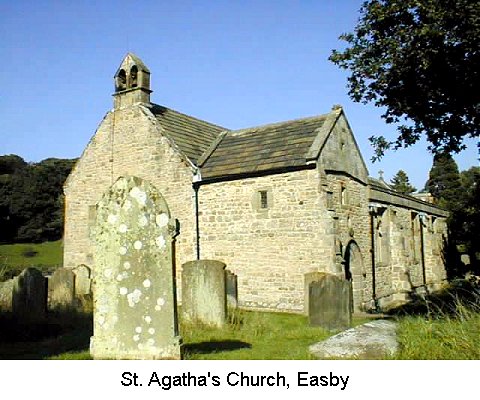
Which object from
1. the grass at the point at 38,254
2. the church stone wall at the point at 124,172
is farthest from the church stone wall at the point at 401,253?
the grass at the point at 38,254

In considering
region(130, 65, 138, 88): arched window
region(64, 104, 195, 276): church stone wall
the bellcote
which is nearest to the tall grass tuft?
region(64, 104, 195, 276): church stone wall

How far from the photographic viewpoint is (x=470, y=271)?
29.8 metres

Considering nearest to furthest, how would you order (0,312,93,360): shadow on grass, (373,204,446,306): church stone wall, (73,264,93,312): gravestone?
(0,312,93,360): shadow on grass
(73,264,93,312): gravestone
(373,204,446,306): church stone wall

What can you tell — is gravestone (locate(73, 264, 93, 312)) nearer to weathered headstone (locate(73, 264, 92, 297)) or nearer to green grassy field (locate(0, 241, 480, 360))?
weathered headstone (locate(73, 264, 92, 297))

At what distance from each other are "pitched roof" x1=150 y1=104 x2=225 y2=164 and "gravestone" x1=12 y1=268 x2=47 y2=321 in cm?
832

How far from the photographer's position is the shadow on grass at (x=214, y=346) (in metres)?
8.20

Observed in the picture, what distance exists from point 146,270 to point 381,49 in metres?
8.53

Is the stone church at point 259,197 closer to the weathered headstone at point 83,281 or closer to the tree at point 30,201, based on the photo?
the weathered headstone at point 83,281

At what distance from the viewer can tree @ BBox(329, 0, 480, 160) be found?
9.91 meters

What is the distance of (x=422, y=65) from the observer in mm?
10680

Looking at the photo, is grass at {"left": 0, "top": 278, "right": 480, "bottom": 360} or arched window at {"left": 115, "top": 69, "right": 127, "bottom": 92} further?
arched window at {"left": 115, "top": 69, "right": 127, "bottom": 92}

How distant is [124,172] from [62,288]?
7225 millimetres

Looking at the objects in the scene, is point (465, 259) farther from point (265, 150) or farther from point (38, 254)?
point (38, 254)
